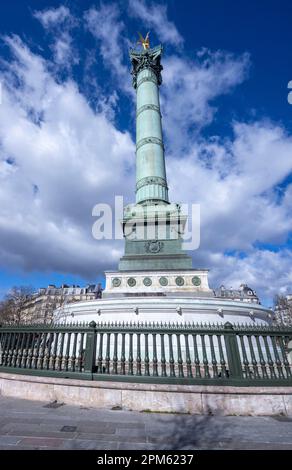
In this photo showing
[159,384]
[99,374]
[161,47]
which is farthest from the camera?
[161,47]

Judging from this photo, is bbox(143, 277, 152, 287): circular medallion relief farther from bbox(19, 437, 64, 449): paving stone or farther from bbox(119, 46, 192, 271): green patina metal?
bbox(19, 437, 64, 449): paving stone

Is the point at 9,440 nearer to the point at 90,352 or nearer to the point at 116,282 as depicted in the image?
the point at 90,352

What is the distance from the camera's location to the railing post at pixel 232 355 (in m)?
5.50

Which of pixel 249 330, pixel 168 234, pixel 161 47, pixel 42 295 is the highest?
pixel 161 47

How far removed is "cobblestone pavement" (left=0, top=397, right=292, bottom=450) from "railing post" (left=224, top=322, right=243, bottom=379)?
2.70ft

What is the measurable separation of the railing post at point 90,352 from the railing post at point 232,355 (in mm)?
3263

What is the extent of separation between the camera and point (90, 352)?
6.21 metres

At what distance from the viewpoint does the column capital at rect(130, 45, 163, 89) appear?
28980 millimetres

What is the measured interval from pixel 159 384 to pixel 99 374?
1.46m

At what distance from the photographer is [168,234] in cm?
2100
